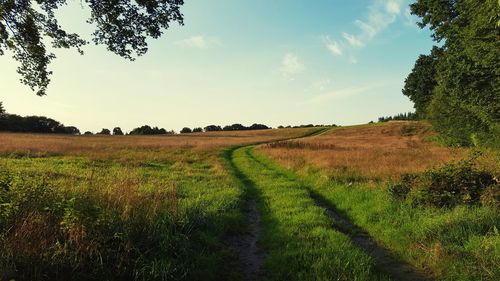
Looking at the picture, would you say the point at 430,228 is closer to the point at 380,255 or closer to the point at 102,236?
the point at 380,255

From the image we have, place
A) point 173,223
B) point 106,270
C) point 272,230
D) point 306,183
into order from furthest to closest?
point 306,183, point 272,230, point 173,223, point 106,270

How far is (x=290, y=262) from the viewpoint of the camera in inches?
292

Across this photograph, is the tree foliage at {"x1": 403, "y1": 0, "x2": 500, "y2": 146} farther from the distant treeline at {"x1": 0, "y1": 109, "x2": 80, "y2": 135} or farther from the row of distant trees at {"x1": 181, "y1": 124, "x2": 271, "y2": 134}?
the row of distant trees at {"x1": 181, "y1": 124, "x2": 271, "y2": 134}

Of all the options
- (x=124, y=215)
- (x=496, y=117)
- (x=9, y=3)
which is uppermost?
(x=9, y=3)

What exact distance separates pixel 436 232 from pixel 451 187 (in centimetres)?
350

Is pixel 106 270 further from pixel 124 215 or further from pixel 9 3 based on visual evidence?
pixel 9 3

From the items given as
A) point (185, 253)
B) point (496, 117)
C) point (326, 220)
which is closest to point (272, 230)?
point (326, 220)

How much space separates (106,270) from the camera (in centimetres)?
603

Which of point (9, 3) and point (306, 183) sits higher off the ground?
point (9, 3)

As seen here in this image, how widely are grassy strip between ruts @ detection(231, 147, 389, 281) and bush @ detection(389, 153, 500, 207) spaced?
9.03 ft

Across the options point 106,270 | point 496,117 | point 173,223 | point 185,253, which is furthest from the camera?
point 496,117

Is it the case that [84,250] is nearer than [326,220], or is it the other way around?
[84,250]

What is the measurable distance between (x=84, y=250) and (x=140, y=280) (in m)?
0.93

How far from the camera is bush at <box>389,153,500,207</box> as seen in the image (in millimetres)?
10992
